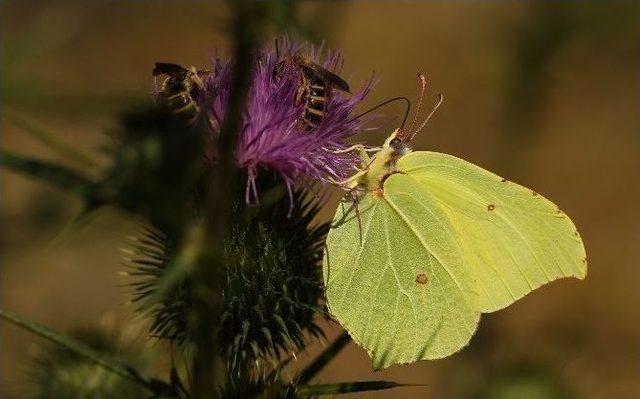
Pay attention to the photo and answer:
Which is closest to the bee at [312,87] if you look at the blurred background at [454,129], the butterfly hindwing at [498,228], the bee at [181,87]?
the blurred background at [454,129]

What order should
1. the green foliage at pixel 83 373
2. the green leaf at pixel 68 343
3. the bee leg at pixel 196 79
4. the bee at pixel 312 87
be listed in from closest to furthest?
the green leaf at pixel 68 343 < the bee leg at pixel 196 79 < the bee at pixel 312 87 < the green foliage at pixel 83 373

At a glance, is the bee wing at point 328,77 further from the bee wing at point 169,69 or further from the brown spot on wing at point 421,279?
the brown spot on wing at point 421,279

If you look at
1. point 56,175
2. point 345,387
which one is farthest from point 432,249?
point 56,175

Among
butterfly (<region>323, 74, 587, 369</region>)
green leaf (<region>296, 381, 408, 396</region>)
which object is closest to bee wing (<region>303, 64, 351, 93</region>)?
butterfly (<region>323, 74, 587, 369</region>)

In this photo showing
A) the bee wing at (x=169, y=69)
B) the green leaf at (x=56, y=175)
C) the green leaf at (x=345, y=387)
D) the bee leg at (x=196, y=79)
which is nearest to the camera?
the green leaf at (x=56, y=175)

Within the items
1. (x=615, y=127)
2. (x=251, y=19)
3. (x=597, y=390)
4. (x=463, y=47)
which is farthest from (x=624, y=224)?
(x=251, y=19)

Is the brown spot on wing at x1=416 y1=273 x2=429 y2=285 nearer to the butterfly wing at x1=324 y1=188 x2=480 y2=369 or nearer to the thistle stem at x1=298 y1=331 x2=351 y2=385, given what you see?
→ the butterfly wing at x1=324 y1=188 x2=480 y2=369

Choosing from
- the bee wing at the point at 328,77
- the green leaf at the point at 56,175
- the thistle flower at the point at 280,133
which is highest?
the bee wing at the point at 328,77
